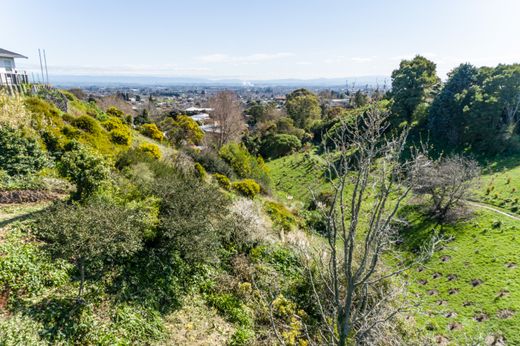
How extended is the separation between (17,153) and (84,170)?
16.4ft

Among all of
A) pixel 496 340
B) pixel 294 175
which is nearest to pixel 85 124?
pixel 294 175

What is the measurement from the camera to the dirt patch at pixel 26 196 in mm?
10998

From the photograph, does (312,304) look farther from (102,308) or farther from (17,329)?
(17,329)

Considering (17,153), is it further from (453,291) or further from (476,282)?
(476,282)

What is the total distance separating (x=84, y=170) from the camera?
1046 cm

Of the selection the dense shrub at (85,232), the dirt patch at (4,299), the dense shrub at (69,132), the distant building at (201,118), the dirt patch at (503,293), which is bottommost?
the dirt patch at (503,293)

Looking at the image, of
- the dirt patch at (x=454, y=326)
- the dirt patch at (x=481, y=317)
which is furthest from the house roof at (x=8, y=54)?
the dirt patch at (x=481, y=317)

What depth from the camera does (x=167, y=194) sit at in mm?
11367

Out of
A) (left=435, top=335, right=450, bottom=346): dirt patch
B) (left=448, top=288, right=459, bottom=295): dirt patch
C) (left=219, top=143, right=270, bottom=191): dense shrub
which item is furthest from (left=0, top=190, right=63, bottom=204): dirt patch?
(left=448, top=288, right=459, bottom=295): dirt patch

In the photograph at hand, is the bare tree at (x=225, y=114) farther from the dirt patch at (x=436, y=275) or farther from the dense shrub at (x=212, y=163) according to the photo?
the dirt patch at (x=436, y=275)

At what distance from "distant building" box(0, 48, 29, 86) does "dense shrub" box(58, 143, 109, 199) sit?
14433mm

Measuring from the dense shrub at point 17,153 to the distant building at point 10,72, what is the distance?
31.8ft

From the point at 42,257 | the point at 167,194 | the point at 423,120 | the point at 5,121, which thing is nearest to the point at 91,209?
the point at 42,257

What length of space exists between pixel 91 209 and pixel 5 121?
923cm
